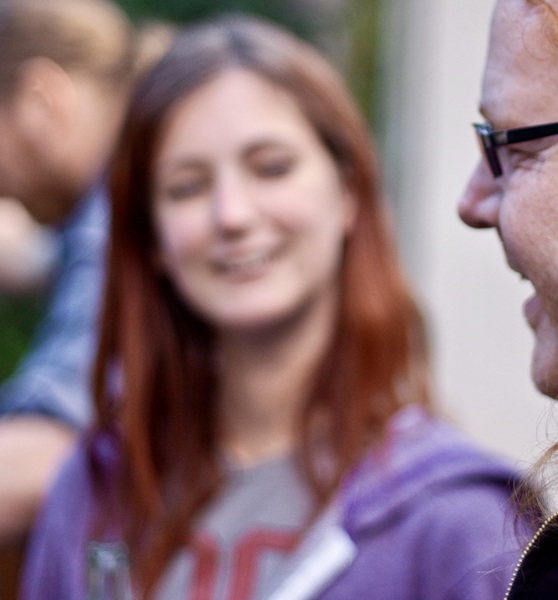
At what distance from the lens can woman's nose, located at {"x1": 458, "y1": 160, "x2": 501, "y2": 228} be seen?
4.62ft

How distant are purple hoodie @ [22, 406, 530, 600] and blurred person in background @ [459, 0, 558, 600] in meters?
0.44

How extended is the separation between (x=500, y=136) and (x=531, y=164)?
2.6 inches

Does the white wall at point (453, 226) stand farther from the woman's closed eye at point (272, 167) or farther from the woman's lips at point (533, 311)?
the woman's lips at point (533, 311)

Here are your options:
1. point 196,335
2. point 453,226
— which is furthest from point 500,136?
point 453,226

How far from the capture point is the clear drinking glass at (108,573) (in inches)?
80.5

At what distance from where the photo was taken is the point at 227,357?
229 cm

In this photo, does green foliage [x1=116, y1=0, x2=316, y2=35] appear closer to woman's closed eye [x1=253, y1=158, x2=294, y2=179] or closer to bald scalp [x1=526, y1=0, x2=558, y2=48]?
woman's closed eye [x1=253, y1=158, x2=294, y2=179]

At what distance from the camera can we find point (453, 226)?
5559mm

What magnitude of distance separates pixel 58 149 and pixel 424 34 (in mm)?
3236

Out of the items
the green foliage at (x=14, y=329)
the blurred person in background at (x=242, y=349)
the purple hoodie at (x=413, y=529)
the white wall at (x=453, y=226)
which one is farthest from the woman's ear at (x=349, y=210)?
the white wall at (x=453, y=226)

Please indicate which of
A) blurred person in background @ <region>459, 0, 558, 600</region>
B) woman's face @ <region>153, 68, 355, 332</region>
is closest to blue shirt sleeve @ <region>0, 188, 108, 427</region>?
A: woman's face @ <region>153, 68, 355, 332</region>

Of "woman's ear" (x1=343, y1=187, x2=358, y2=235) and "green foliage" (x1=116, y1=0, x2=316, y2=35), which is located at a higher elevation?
"green foliage" (x1=116, y1=0, x2=316, y2=35)

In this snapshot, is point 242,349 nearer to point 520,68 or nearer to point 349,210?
point 349,210

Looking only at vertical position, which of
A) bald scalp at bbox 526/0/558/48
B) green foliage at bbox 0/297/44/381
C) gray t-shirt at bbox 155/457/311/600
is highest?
bald scalp at bbox 526/0/558/48
